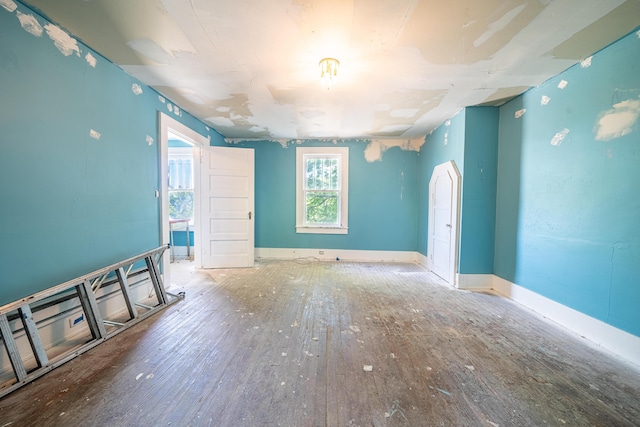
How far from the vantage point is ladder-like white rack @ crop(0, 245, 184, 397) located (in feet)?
4.75

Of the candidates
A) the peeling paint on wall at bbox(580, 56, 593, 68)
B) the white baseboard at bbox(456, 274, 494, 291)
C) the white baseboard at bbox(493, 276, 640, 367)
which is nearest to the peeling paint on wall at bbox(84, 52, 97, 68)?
the peeling paint on wall at bbox(580, 56, 593, 68)

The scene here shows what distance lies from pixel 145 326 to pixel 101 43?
2613 mm

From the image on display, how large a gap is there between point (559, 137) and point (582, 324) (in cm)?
184

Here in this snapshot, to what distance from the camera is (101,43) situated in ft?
6.52

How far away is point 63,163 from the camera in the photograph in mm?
1892

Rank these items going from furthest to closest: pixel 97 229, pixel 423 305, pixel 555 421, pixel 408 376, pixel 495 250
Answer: pixel 495 250
pixel 423 305
pixel 97 229
pixel 408 376
pixel 555 421

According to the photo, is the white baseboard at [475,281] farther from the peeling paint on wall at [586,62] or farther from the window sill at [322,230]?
the peeling paint on wall at [586,62]

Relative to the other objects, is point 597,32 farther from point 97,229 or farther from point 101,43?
point 97,229

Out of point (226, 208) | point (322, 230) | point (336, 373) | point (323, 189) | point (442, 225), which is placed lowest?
point (336, 373)

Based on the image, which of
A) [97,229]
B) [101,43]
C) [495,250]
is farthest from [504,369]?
[101,43]

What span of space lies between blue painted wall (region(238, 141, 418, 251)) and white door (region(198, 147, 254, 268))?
0.82 m

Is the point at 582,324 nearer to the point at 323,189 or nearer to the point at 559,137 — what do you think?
the point at 559,137

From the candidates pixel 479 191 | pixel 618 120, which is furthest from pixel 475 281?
pixel 618 120

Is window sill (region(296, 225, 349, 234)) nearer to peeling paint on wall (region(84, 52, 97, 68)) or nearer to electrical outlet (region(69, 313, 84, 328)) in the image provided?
electrical outlet (region(69, 313, 84, 328))
